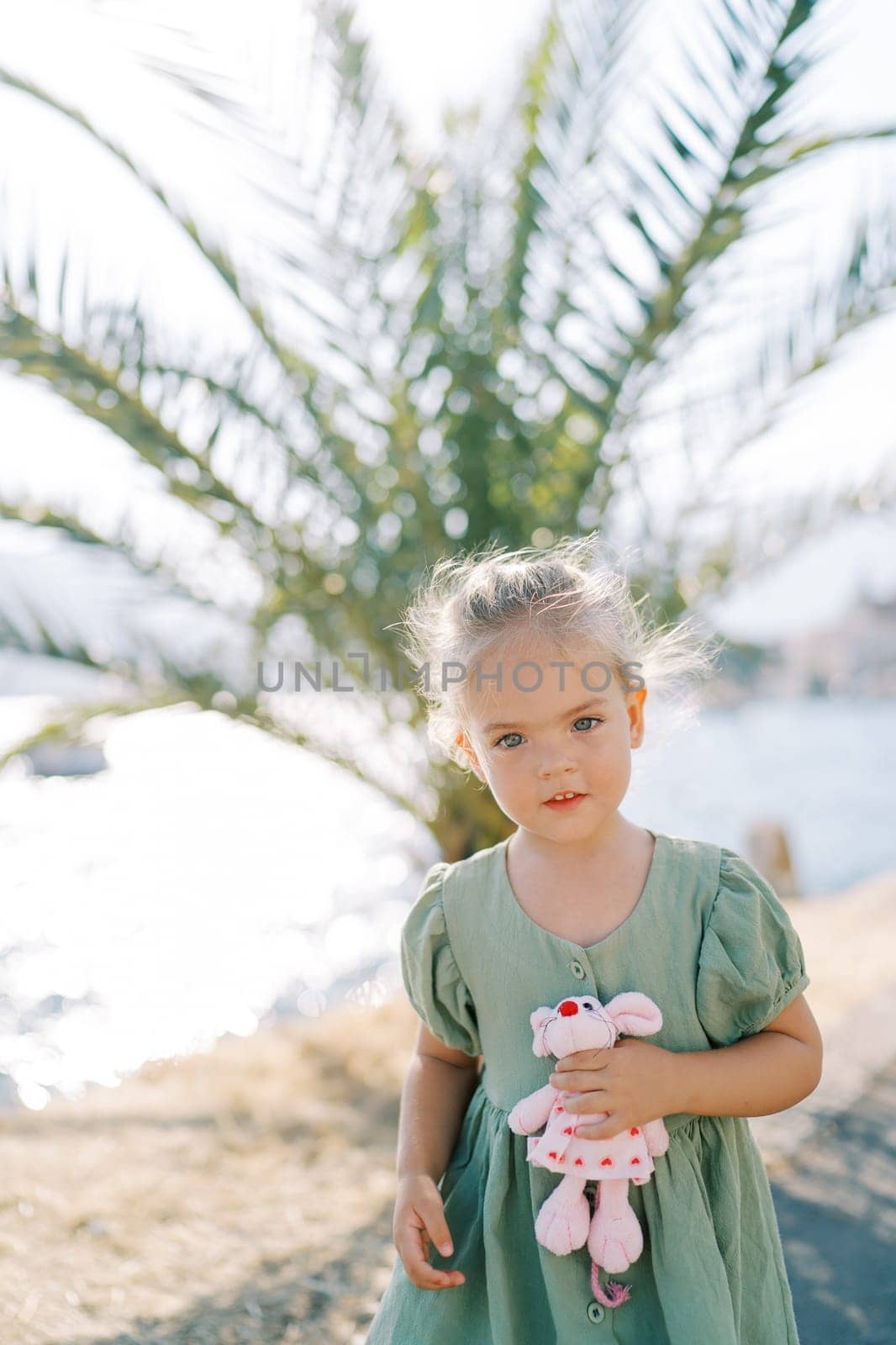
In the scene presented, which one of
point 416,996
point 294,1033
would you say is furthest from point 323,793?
point 416,996

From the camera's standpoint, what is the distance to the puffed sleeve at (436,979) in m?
1.52

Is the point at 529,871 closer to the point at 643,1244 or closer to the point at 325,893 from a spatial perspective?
the point at 643,1244

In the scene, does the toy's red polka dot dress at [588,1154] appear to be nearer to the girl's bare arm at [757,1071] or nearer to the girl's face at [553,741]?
the girl's bare arm at [757,1071]

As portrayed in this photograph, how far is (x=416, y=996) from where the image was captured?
1.53 meters

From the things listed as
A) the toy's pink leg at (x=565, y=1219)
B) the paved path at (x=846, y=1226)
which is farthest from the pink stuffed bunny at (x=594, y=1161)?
the paved path at (x=846, y=1226)

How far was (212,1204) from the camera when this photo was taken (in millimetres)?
2902

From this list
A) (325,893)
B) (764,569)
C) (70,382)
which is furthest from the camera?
(325,893)

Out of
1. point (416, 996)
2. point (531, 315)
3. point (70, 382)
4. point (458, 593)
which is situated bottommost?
point (416, 996)

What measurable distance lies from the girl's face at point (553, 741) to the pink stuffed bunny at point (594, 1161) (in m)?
0.22

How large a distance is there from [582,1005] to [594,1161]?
0.58ft

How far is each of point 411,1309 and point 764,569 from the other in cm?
268

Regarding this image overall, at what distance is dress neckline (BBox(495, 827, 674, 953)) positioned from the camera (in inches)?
54.8

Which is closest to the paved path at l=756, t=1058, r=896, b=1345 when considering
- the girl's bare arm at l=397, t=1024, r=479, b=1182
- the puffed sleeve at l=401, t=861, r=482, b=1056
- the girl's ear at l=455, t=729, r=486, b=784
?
the girl's bare arm at l=397, t=1024, r=479, b=1182

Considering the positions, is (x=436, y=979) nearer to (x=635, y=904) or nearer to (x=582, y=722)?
(x=635, y=904)
